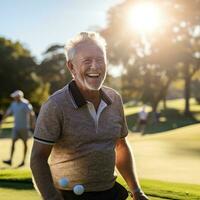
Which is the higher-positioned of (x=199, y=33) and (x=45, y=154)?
(x=45, y=154)

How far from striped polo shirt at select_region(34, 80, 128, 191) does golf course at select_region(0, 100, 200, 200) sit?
12.4 ft

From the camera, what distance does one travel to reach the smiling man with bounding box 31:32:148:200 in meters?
2.99

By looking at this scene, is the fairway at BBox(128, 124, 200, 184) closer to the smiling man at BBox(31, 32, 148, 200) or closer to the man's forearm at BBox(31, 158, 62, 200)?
the smiling man at BBox(31, 32, 148, 200)

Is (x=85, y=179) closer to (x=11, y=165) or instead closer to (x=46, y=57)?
(x=11, y=165)

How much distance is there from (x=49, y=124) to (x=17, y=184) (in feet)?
17.8

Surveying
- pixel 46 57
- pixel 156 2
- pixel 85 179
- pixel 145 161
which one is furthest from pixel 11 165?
pixel 46 57

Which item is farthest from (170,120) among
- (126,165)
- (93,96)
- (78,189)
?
(78,189)

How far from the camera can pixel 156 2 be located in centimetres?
5416

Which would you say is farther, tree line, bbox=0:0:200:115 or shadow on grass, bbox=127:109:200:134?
tree line, bbox=0:0:200:115

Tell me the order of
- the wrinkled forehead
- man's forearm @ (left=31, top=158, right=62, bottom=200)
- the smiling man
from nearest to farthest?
man's forearm @ (left=31, top=158, right=62, bottom=200) < the smiling man < the wrinkled forehead

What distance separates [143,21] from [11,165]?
4332cm

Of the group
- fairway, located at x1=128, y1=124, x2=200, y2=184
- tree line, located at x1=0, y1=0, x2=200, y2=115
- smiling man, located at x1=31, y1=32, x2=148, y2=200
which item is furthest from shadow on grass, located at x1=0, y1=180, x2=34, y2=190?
tree line, located at x1=0, y1=0, x2=200, y2=115

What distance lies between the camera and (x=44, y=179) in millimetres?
2934

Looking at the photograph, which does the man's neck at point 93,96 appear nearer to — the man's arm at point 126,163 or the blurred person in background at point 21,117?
the man's arm at point 126,163
